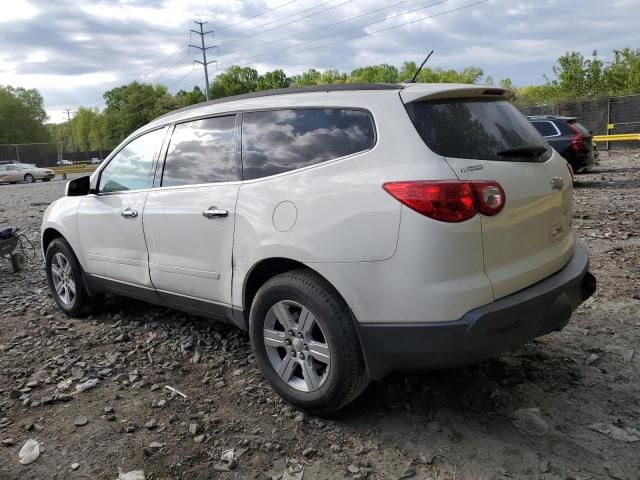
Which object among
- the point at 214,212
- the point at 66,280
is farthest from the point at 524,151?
the point at 66,280

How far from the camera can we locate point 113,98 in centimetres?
10375

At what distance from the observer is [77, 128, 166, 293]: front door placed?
4184mm

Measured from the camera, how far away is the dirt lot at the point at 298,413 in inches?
108

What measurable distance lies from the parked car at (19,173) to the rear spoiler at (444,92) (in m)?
35.2

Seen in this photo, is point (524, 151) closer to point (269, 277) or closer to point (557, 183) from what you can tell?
point (557, 183)

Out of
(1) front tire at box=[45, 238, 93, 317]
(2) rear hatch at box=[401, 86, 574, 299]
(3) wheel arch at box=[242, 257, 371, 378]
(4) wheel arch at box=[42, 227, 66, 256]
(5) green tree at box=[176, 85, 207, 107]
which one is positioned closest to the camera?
(2) rear hatch at box=[401, 86, 574, 299]

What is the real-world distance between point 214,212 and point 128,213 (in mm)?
1106

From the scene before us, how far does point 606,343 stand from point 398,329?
2121 mm

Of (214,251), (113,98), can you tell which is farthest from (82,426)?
(113,98)

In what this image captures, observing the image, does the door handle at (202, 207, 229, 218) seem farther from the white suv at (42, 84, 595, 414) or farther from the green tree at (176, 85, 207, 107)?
the green tree at (176, 85, 207, 107)

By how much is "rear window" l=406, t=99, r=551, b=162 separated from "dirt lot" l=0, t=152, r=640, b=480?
4.72ft

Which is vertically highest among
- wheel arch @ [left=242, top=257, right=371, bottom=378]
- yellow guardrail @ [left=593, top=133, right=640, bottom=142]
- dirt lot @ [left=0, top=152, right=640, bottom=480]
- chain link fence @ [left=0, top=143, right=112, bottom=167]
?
chain link fence @ [left=0, top=143, right=112, bottom=167]

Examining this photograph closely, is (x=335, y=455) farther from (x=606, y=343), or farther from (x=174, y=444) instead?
(x=606, y=343)

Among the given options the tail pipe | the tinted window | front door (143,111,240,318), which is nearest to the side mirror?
front door (143,111,240,318)
